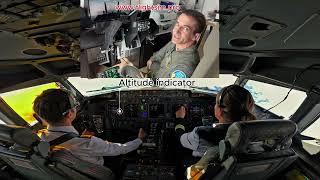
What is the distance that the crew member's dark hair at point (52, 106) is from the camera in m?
2.10

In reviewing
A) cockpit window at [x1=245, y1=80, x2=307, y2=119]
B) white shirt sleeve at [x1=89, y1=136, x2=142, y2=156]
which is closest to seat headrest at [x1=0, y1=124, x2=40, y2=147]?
white shirt sleeve at [x1=89, y1=136, x2=142, y2=156]

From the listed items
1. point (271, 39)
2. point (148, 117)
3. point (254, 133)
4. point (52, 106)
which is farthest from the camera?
point (148, 117)

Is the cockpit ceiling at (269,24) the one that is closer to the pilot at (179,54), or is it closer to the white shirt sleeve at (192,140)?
the pilot at (179,54)

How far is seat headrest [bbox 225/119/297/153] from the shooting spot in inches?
68.1

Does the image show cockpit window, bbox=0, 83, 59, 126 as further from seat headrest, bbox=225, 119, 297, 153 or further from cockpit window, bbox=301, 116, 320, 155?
cockpit window, bbox=301, 116, 320, 155

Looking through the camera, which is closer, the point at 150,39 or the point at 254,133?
the point at 254,133

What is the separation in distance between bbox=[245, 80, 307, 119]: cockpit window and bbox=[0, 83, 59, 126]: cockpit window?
4.17ft

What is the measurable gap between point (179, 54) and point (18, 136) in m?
0.97

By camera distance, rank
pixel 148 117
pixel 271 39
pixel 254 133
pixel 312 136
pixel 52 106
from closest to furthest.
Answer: pixel 254 133 < pixel 52 106 < pixel 271 39 < pixel 312 136 < pixel 148 117

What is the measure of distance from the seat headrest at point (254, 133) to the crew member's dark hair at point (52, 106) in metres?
0.86

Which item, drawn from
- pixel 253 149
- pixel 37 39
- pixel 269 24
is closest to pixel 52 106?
pixel 37 39

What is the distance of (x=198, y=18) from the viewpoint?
2275 millimetres

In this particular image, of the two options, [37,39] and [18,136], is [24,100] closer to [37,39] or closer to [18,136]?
[37,39]

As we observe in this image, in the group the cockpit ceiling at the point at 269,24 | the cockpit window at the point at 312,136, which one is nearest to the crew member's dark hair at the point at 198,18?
the cockpit ceiling at the point at 269,24
